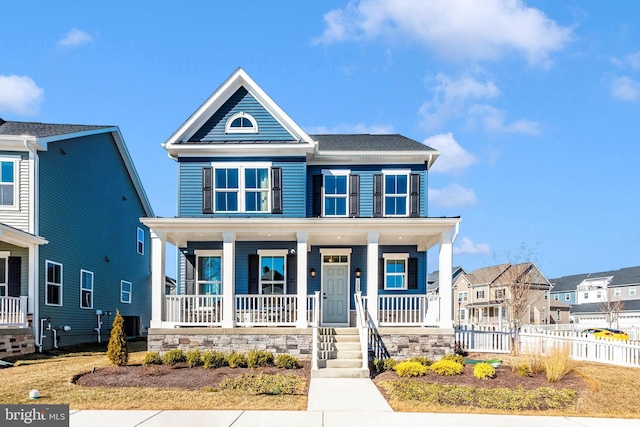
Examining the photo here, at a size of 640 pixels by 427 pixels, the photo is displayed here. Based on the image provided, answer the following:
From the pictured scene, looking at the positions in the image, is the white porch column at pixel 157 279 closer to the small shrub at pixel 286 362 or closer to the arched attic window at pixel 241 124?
the small shrub at pixel 286 362

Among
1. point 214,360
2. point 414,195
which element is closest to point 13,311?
point 214,360

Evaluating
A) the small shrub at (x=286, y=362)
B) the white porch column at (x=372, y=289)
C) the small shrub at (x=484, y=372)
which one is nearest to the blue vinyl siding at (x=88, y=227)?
the small shrub at (x=286, y=362)

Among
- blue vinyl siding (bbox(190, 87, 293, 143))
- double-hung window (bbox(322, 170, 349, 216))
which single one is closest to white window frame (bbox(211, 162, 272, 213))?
blue vinyl siding (bbox(190, 87, 293, 143))

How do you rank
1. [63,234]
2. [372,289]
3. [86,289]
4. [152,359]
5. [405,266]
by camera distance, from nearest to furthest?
[152,359] → [372,289] → [405,266] → [63,234] → [86,289]

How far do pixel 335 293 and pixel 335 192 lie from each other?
3.54 metres

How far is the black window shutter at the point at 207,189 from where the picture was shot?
17516 millimetres

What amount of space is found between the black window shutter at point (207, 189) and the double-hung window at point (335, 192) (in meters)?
3.90

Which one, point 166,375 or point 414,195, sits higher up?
point 414,195

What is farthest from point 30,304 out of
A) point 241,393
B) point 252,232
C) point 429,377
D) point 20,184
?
point 429,377

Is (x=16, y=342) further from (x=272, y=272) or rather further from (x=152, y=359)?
(x=272, y=272)

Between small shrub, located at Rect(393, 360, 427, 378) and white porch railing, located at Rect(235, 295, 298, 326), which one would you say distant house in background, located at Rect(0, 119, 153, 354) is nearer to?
white porch railing, located at Rect(235, 295, 298, 326)

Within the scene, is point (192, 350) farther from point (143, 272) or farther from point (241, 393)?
point (143, 272)

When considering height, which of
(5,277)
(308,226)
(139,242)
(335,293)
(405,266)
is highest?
(308,226)

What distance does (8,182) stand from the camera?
1716 cm
